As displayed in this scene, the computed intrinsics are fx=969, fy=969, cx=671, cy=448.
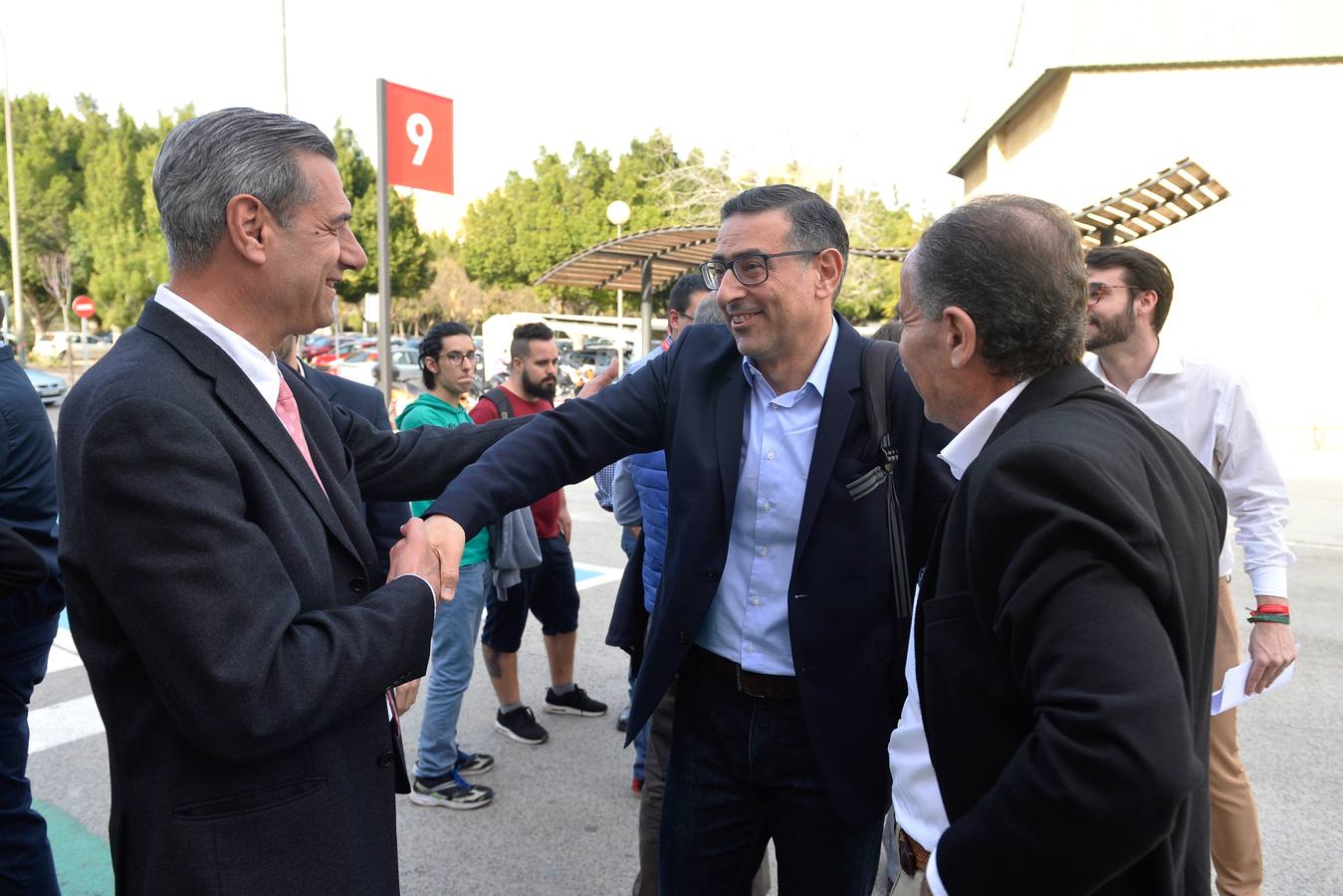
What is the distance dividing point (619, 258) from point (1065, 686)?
47.9 ft

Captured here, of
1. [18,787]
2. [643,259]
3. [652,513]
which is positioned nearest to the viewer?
[18,787]

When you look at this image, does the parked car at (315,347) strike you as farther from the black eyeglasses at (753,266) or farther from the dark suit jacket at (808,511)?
the black eyeglasses at (753,266)

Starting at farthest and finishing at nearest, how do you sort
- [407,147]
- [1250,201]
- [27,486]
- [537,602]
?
[1250,201], [407,147], [537,602], [27,486]

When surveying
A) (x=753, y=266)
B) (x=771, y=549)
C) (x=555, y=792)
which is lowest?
(x=555, y=792)

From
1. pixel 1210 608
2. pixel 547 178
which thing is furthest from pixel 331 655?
pixel 547 178

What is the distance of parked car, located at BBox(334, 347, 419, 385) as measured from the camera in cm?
2842

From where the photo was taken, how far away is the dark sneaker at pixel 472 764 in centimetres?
466

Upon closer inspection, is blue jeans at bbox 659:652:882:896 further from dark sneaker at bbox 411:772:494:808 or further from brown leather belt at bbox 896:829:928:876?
dark sneaker at bbox 411:772:494:808

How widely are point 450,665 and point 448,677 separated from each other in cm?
6

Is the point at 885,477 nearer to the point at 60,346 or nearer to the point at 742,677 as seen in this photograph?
the point at 742,677

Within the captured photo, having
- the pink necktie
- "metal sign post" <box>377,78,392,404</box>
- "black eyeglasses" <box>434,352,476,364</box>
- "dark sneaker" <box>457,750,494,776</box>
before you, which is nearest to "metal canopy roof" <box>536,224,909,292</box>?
"metal sign post" <box>377,78,392,404</box>

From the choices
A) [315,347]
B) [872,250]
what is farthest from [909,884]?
[315,347]

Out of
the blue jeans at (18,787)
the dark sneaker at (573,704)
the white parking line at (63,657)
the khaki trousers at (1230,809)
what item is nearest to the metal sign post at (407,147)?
the white parking line at (63,657)

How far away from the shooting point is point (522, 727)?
5051mm
